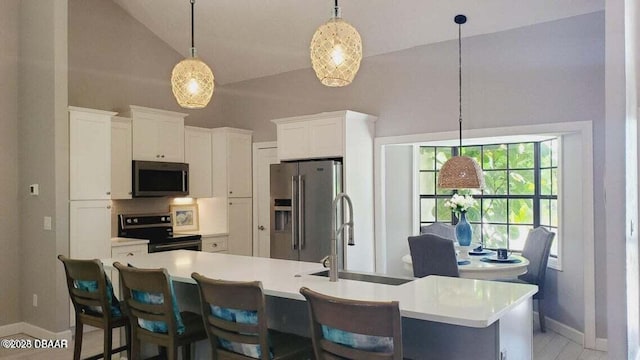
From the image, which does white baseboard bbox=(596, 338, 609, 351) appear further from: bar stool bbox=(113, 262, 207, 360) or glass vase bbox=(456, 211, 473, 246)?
bar stool bbox=(113, 262, 207, 360)

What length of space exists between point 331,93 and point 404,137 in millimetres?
1200

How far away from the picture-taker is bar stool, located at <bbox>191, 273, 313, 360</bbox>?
2.13m

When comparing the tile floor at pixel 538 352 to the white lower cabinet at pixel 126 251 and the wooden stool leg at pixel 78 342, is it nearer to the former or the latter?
the white lower cabinet at pixel 126 251

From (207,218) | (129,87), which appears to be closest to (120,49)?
(129,87)

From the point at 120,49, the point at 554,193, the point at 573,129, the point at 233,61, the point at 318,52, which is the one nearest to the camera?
the point at 318,52

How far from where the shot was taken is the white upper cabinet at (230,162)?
632 cm

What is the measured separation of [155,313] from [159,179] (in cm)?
331

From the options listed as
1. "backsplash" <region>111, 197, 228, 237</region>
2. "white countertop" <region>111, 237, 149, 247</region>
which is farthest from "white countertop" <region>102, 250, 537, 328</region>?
"backsplash" <region>111, 197, 228, 237</region>

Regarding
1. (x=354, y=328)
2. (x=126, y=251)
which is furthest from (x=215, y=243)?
(x=354, y=328)

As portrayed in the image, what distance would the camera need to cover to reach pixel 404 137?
5.27 m

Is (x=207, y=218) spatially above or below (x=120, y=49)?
below

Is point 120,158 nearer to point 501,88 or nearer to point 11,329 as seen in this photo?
point 11,329

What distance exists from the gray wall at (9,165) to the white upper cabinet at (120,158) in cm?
90

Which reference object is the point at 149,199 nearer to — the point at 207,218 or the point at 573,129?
the point at 207,218
